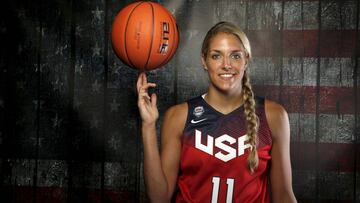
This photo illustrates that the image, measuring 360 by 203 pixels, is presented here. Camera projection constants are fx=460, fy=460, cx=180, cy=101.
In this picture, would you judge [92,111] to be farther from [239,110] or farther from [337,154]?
[337,154]

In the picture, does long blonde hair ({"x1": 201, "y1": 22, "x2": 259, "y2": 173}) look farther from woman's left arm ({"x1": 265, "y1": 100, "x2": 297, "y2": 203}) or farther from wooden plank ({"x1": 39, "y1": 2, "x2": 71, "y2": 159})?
wooden plank ({"x1": 39, "y1": 2, "x2": 71, "y2": 159})

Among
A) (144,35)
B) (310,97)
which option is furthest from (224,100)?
(310,97)

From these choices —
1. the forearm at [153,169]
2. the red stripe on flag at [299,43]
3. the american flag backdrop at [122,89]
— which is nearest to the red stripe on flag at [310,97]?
the american flag backdrop at [122,89]

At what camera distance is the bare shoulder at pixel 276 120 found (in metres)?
2.03

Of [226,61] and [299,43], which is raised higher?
[299,43]

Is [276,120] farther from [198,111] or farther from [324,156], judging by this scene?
[324,156]

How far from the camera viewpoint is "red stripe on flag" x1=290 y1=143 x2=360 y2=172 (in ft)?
8.25

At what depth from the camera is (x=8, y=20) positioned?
2666mm

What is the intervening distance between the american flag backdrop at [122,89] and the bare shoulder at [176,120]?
1.62 feet

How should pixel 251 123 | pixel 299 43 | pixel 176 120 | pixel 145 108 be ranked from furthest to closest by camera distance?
pixel 299 43, pixel 176 120, pixel 251 123, pixel 145 108

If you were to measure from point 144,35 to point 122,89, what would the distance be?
2.39 ft

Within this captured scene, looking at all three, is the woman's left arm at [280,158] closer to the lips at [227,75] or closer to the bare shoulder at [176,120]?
the lips at [227,75]

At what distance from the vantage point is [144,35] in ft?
6.38

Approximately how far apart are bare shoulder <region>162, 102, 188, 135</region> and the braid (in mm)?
284
